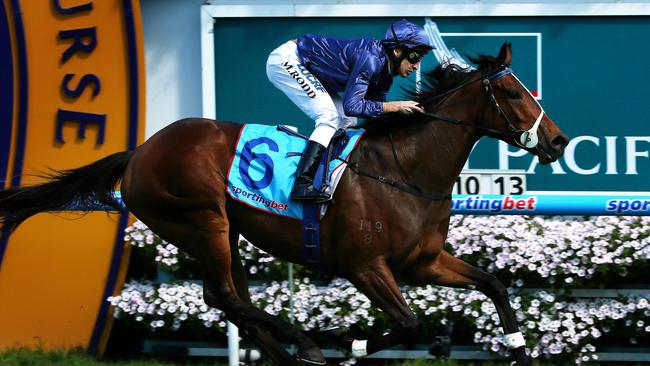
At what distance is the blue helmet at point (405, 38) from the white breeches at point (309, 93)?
0.41m

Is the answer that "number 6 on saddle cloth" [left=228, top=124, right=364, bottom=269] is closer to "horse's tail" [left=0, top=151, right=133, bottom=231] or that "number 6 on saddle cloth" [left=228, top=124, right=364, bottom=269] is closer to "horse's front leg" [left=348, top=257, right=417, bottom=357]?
"horse's front leg" [left=348, top=257, right=417, bottom=357]

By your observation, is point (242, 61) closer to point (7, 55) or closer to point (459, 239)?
point (7, 55)

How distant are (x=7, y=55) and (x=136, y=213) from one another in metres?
1.68

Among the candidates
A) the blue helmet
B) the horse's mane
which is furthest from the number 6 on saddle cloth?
the blue helmet

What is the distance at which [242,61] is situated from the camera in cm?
627

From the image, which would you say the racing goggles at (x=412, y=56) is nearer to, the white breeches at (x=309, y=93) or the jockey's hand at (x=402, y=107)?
the jockey's hand at (x=402, y=107)

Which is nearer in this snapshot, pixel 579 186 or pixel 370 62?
pixel 370 62

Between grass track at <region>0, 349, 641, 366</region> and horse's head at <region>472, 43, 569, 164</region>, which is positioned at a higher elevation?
horse's head at <region>472, 43, 569, 164</region>

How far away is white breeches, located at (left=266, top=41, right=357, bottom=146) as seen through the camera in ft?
14.7

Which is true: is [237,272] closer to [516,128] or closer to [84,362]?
[84,362]

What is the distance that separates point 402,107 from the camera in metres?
4.38

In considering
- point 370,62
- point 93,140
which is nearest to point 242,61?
point 93,140

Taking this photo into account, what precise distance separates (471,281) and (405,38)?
118cm

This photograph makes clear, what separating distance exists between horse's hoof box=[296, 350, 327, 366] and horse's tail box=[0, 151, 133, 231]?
129 centimetres
